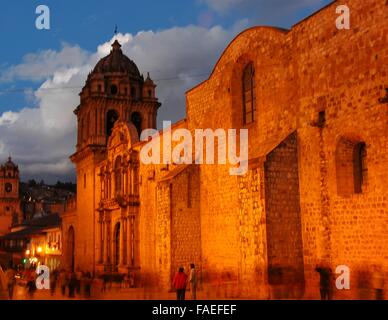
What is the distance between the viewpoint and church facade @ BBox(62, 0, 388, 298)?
1347 cm

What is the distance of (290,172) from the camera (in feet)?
52.1

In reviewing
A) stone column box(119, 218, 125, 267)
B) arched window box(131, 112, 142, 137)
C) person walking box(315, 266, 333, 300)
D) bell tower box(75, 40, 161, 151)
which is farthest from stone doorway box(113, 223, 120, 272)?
person walking box(315, 266, 333, 300)

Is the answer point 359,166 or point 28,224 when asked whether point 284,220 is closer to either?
point 359,166

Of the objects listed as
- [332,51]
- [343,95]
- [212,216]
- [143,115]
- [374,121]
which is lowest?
[212,216]

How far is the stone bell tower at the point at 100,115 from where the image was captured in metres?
34.0

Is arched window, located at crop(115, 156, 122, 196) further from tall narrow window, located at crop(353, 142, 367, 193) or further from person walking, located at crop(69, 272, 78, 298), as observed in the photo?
tall narrow window, located at crop(353, 142, 367, 193)

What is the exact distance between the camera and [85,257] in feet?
112

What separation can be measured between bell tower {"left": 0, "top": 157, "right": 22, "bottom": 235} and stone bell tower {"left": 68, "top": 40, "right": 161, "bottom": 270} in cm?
4595

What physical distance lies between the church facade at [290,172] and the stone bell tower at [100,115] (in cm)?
995

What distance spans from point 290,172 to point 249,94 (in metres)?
4.15

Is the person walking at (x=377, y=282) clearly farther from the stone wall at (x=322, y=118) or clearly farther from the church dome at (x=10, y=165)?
the church dome at (x=10, y=165)

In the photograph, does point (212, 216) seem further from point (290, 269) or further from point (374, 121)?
point (374, 121)
